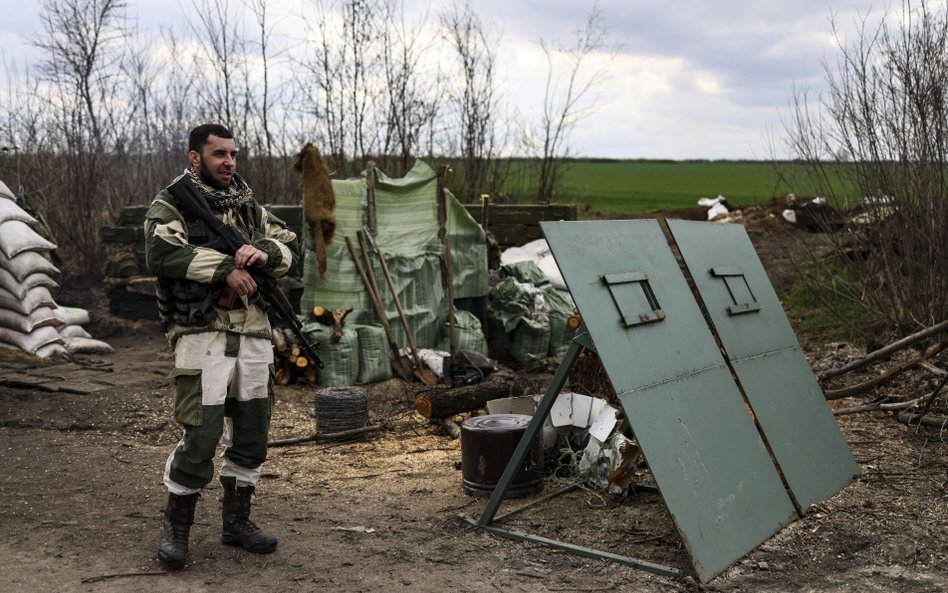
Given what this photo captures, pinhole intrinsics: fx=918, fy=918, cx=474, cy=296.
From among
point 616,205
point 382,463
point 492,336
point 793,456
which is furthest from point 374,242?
point 616,205

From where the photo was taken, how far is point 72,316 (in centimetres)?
1082

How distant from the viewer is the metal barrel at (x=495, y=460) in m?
5.39

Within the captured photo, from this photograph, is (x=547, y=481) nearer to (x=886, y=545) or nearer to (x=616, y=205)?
(x=886, y=545)

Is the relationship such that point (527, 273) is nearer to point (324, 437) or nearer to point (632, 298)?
point (324, 437)

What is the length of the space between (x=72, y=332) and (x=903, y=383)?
8784 millimetres

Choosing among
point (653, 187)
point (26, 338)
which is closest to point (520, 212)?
point (26, 338)

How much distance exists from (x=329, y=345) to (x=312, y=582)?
4957 mm

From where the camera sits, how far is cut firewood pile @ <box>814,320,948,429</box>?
6.59m

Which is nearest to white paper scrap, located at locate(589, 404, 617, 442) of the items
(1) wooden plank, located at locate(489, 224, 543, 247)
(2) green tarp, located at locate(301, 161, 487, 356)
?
(2) green tarp, located at locate(301, 161, 487, 356)

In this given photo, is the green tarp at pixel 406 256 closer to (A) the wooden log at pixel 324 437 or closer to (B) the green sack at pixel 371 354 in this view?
(B) the green sack at pixel 371 354

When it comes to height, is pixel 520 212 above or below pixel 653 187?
below

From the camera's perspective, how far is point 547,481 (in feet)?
18.7

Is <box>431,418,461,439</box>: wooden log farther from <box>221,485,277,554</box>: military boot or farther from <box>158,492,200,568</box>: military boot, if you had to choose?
<box>158,492,200,568</box>: military boot

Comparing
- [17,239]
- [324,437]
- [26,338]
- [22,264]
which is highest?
[17,239]
